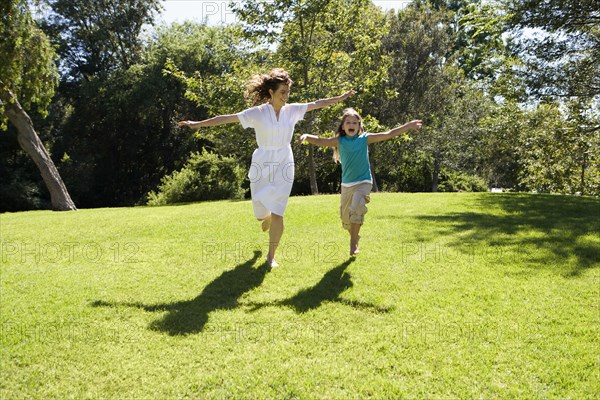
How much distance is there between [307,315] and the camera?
425 centimetres

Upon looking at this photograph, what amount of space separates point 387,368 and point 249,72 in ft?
54.8

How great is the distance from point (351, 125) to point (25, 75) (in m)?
15.6

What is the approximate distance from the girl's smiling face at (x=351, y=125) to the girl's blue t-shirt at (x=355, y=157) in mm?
74

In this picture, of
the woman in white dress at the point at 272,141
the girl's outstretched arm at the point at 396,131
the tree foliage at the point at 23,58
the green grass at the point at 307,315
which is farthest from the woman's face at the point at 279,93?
the tree foliage at the point at 23,58

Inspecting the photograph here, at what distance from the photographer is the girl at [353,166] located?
19.7 feet

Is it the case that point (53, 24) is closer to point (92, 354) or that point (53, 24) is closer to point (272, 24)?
point (272, 24)

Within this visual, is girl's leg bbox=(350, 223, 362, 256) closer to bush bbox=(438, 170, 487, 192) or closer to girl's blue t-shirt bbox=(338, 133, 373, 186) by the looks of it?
girl's blue t-shirt bbox=(338, 133, 373, 186)

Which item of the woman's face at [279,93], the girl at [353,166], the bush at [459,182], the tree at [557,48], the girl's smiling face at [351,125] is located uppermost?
the tree at [557,48]

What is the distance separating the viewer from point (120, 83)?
1159 inches

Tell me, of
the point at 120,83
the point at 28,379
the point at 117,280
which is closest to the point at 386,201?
the point at 117,280

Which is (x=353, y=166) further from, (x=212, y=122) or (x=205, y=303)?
(x=205, y=303)

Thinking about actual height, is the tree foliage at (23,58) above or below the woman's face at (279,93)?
above

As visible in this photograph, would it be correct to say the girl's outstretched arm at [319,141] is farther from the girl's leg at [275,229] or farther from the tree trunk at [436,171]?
the tree trunk at [436,171]

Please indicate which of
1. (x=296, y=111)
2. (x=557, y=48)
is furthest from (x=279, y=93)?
(x=557, y=48)
